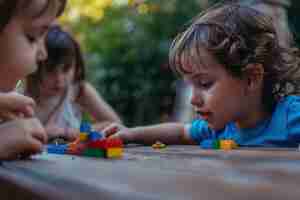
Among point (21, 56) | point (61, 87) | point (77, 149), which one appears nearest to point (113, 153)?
point (77, 149)

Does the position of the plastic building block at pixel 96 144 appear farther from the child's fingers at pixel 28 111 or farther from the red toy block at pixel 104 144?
the child's fingers at pixel 28 111

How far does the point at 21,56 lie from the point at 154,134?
786mm

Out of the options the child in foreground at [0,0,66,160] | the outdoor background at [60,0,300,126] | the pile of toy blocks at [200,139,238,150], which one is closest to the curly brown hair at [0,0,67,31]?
the child in foreground at [0,0,66,160]

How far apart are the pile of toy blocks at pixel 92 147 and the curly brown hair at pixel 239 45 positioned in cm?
57

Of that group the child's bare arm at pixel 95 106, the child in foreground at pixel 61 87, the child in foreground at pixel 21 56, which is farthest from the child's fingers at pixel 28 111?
the child's bare arm at pixel 95 106

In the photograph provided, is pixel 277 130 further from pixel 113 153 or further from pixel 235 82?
pixel 113 153

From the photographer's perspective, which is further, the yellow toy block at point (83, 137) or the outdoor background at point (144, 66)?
the outdoor background at point (144, 66)

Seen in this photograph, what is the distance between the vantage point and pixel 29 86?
258 cm

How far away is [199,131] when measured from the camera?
174 cm

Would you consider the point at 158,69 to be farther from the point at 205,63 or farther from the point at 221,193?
the point at 221,193

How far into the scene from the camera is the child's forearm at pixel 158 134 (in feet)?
5.41

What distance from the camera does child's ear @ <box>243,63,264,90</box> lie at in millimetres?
1579

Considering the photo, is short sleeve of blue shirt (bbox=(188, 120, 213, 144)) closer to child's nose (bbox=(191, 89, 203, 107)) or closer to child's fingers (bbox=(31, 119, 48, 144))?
child's nose (bbox=(191, 89, 203, 107))

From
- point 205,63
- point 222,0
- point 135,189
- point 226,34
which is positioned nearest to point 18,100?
point 135,189
